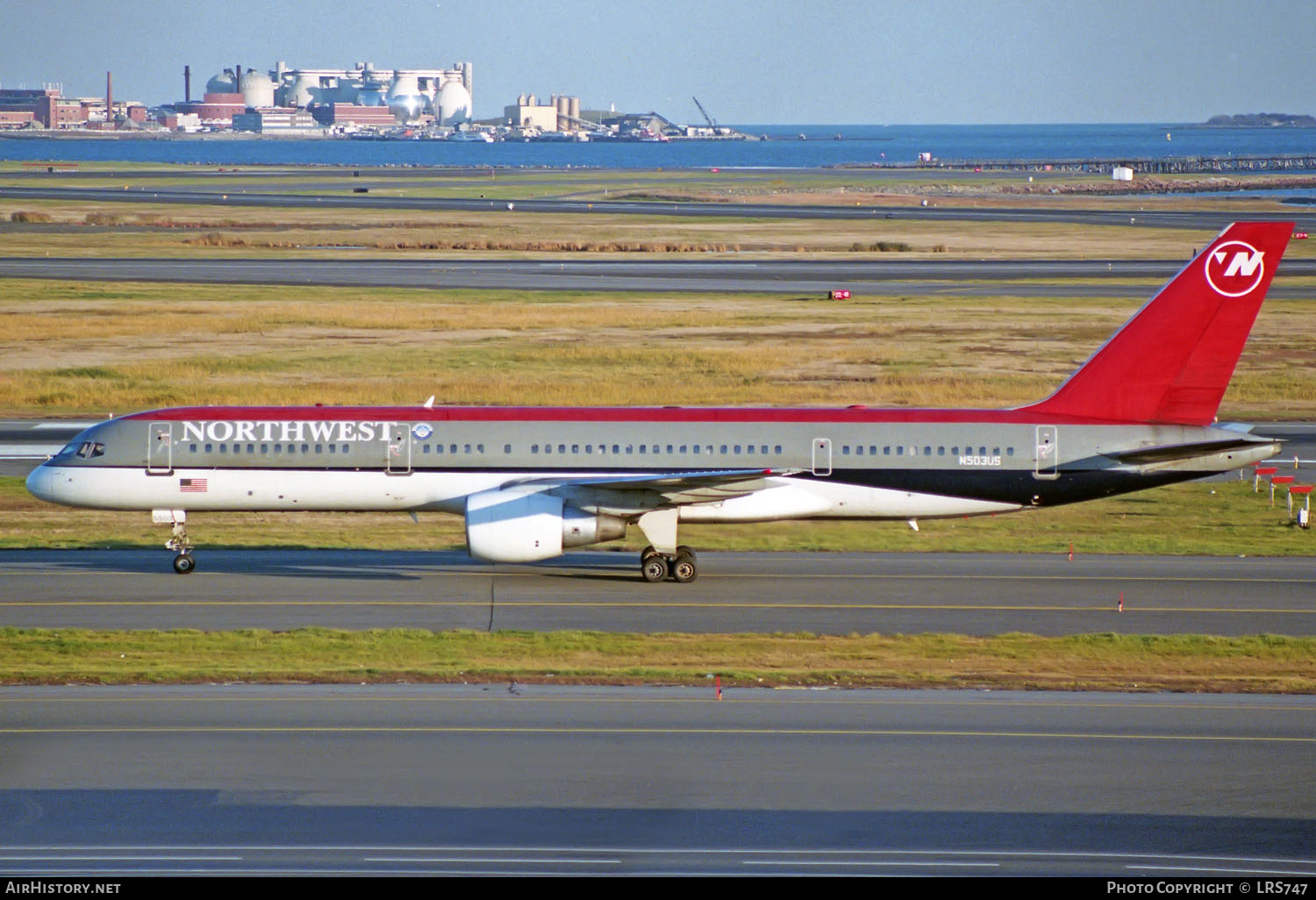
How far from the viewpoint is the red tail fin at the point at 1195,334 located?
3531cm

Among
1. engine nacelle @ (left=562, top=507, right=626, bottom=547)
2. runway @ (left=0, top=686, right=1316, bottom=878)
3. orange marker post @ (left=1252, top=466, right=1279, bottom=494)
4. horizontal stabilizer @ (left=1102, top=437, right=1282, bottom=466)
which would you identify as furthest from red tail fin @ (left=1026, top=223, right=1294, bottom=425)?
orange marker post @ (left=1252, top=466, right=1279, bottom=494)

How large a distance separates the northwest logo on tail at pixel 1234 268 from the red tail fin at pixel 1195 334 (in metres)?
A: 0.02

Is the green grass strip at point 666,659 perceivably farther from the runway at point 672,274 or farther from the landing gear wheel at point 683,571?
the runway at point 672,274

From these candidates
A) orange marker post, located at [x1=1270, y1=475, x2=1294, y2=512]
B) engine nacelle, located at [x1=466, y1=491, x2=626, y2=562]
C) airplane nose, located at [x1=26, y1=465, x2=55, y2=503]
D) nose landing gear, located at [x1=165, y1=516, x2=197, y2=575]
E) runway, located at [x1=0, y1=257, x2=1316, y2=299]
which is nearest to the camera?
engine nacelle, located at [x1=466, y1=491, x2=626, y2=562]

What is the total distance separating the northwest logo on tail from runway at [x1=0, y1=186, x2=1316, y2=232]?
4063 inches

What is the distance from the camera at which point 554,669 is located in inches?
1077

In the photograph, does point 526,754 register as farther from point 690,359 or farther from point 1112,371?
point 690,359

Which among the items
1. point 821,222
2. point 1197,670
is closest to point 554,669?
point 1197,670

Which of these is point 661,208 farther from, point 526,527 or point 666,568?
point 526,527

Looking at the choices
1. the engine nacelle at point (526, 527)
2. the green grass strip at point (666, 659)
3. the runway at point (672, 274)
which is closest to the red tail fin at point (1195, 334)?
the green grass strip at point (666, 659)

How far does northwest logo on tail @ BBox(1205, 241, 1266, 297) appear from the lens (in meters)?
35.3

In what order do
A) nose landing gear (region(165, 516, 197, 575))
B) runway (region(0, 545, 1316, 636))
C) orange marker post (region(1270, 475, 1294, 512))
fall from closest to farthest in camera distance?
runway (region(0, 545, 1316, 636)) → nose landing gear (region(165, 516, 197, 575)) → orange marker post (region(1270, 475, 1294, 512))

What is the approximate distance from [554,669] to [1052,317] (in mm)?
59593

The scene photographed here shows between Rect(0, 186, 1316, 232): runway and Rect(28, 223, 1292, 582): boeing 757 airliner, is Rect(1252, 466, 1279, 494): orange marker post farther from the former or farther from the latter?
Rect(0, 186, 1316, 232): runway
